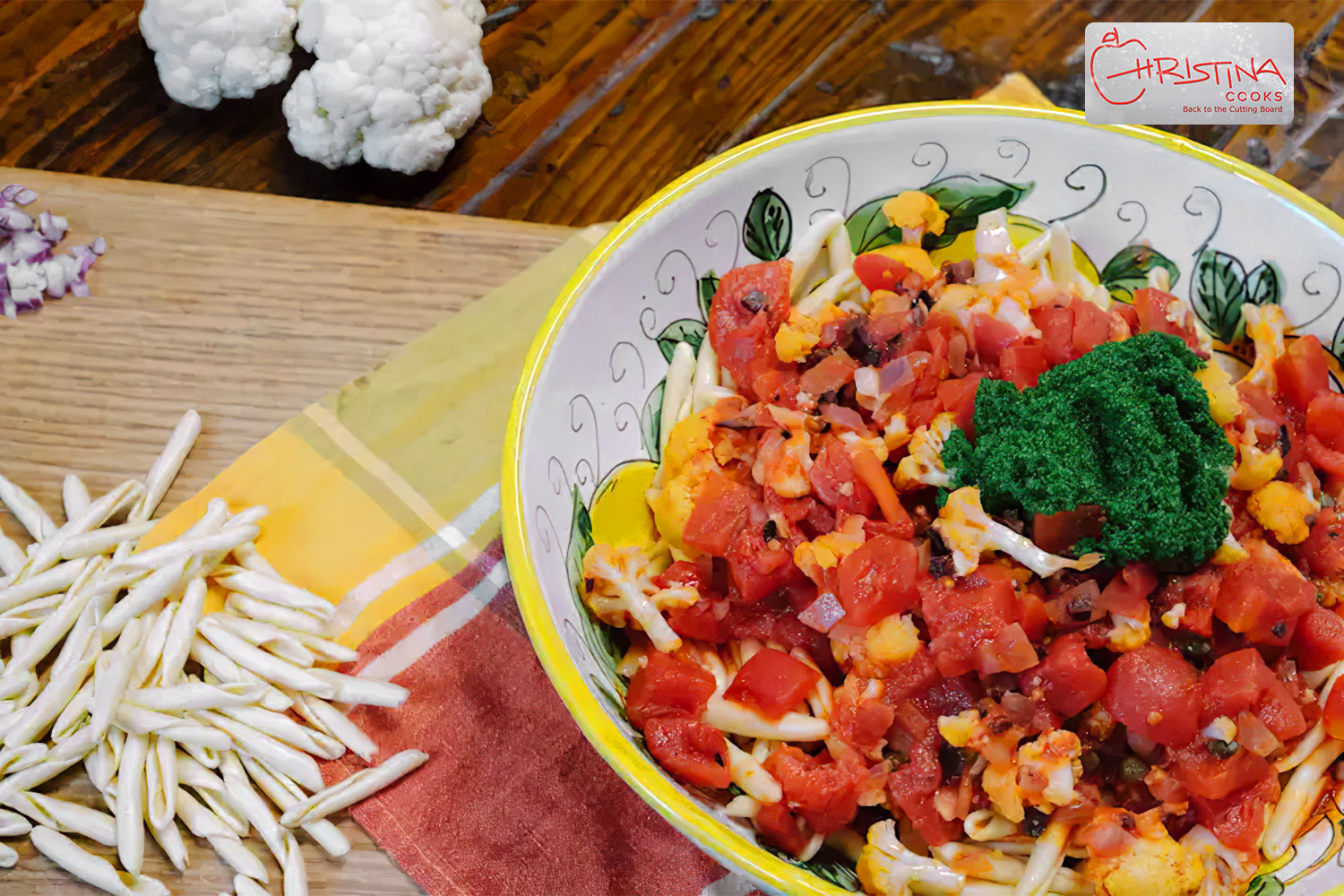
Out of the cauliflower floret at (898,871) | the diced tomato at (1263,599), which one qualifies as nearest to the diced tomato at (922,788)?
the cauliflower floret at (898,871)

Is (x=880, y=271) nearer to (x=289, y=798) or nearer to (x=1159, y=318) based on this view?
(x=1159, y=318)

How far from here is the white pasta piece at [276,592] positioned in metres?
2.60

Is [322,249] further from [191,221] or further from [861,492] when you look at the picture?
[861,492]

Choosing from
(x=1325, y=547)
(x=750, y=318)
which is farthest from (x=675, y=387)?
(x=1325, y=547)

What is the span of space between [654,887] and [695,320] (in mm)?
1370

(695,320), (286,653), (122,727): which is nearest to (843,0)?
→ (695,320)

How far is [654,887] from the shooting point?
2365 mm

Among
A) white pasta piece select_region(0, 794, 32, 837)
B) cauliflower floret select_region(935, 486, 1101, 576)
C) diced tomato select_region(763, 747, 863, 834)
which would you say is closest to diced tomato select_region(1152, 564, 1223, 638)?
cauliflower floret select_region(935, 486, 1101, 576)

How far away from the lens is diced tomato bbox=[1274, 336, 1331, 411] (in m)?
2.25

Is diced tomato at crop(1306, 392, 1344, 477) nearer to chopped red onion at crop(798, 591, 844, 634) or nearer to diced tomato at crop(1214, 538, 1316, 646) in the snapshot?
diced tomato at crop(1214, 538, 1316, 646)

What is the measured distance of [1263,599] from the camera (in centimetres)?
190

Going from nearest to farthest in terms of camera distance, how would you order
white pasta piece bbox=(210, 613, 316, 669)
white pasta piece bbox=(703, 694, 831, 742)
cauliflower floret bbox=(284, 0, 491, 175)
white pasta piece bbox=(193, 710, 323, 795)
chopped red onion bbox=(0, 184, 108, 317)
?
white pasta piece bbox=(703, 694, 831, 742) < white pasta piece bbox=(193, 710, 323, 795) < white pasta piece bbox=(210, 613, 316, 669) < chopped red onion bbox=(0, 184, 108, 317) < cauliflower floret bbox=(284, 0, 491, 175)

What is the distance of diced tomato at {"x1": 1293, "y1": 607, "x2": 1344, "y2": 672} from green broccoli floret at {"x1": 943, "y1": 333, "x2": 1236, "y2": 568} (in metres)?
0.27

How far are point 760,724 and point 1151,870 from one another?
0.75 m
